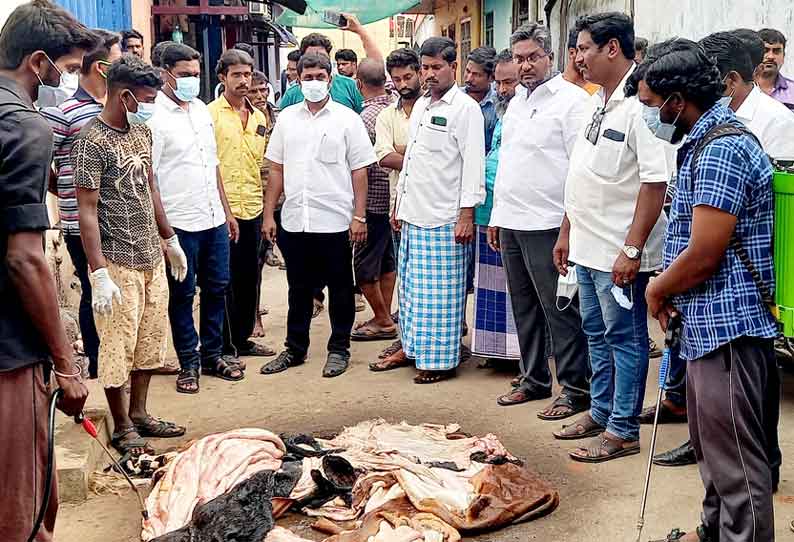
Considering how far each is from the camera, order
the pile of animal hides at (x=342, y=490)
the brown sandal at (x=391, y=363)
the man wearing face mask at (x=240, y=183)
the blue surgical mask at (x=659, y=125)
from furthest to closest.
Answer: the man wearing face mask at (x=240, y=183) → the brown sandal at (x=391, y=363) → the pile of animal hides at (x=342, y=490) → the blue surgical mask at (x=659, y=125)

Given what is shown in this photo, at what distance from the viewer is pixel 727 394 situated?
3.21m

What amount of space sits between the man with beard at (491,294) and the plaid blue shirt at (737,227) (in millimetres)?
2811

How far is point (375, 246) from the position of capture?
23.8ft

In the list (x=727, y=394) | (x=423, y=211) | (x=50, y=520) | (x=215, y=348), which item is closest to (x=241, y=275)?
Answer: (x=215, y=348)

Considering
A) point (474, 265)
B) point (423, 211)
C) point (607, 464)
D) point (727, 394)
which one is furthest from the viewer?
point (474, 265)

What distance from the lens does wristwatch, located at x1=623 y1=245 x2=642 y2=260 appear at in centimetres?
427

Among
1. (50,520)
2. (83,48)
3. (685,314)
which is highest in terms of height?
(83,48)

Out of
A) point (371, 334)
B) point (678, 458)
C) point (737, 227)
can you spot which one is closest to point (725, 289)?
point (737, 227)

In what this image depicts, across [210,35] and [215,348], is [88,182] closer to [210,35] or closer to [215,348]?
[215,348]

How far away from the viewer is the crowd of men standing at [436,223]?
9.83 ft

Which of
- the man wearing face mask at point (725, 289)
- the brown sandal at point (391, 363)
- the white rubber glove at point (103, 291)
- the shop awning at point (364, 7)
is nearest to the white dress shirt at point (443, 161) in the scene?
the brown sandal at point (391, 363)

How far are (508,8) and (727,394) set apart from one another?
48.1ft

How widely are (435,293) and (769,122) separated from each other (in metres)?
2.36

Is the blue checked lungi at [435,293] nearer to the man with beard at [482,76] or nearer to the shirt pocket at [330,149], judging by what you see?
the shirt pocket at [330,149]
